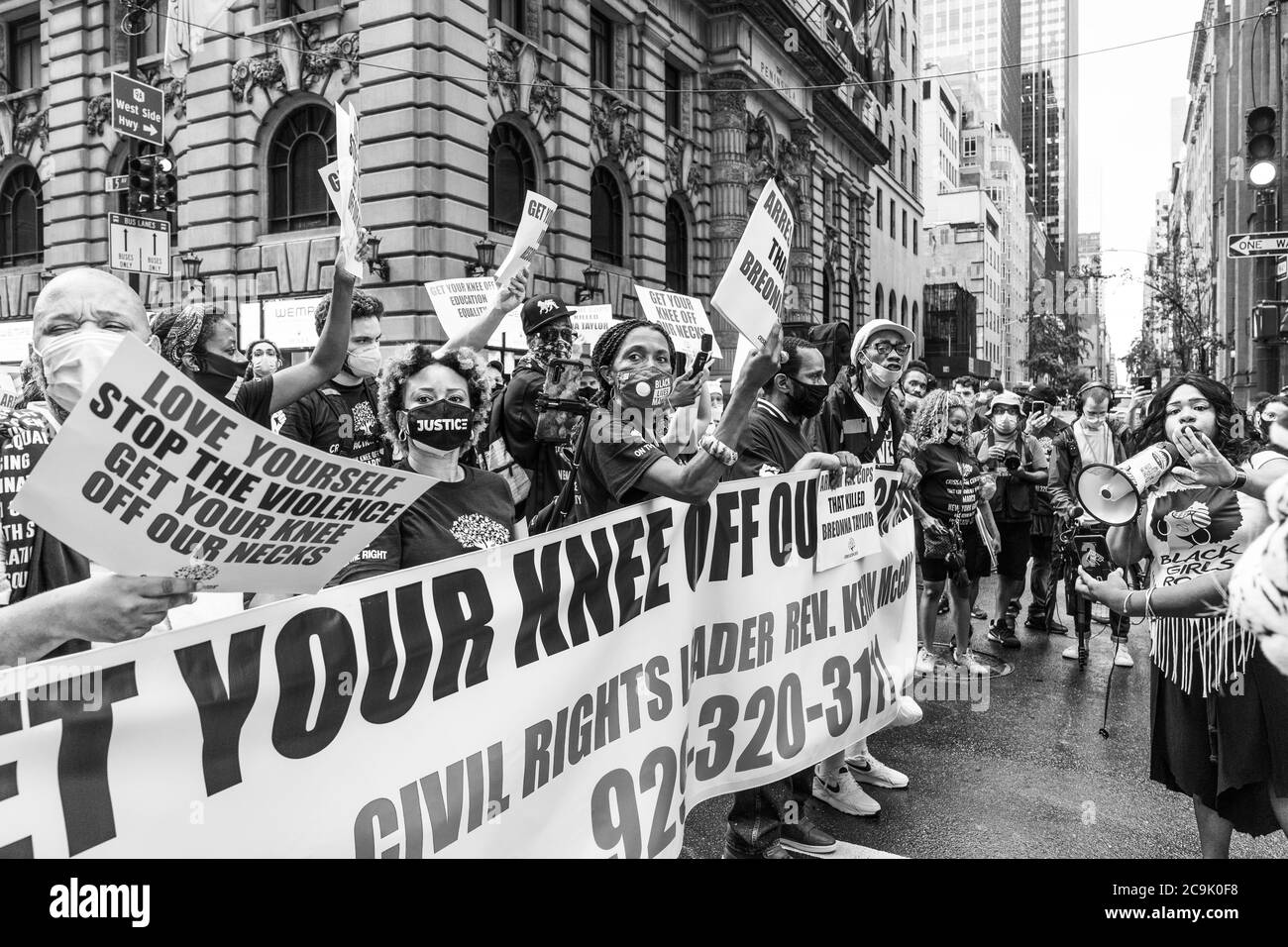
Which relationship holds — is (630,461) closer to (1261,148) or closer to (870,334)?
(870,334)

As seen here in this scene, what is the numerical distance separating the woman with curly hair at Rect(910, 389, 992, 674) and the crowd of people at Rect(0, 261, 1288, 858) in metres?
1.45

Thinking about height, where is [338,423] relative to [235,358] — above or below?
below

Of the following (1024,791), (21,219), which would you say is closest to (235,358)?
(1024,791)

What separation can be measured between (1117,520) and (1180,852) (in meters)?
1.72

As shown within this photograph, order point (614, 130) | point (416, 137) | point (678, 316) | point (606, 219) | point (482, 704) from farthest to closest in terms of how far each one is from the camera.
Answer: point (606, 219) → point (614, 130) → point (416, 137) → point (678, 316) → point (482, 704)

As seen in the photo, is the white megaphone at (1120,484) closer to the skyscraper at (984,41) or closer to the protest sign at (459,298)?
the protest sign at (459,298)

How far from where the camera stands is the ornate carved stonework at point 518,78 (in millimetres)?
18266

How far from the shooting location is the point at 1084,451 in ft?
26.1

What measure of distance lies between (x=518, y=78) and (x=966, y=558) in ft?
Result: 50.3

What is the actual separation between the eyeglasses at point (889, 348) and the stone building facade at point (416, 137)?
11.2 metres

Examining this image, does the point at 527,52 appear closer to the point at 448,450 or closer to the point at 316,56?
the point at 316,56

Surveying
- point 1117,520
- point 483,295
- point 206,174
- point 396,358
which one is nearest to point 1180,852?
point 1117,520

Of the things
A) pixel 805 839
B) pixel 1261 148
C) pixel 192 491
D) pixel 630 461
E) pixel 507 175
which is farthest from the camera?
pixel 507 175

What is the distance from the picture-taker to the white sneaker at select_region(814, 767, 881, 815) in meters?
4.43
